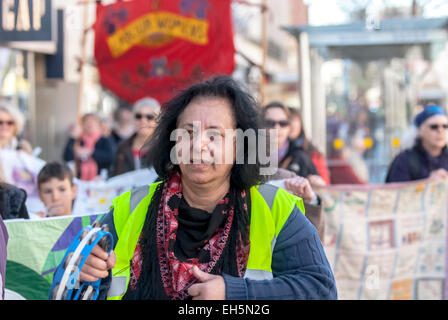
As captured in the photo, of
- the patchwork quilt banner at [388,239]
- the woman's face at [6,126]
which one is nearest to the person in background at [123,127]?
the woman's face at [6,126]

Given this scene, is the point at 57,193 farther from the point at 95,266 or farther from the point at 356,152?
the point at 356,152

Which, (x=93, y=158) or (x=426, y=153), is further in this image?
(x=93, y=158)

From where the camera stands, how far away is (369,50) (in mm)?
8422

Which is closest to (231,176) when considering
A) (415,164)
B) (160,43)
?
(415,164)

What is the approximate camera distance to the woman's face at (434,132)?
18.5 ft

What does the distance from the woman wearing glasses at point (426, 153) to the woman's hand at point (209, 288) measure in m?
3.67

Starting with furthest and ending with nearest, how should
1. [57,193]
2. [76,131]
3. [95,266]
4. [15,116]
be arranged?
[76,131] → [15,116] → [57,193] → [95,266]

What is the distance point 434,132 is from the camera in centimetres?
566

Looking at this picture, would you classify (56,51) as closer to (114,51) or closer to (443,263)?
(114,51)

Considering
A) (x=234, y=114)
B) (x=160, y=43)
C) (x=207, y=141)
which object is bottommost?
(x=207, y=141)

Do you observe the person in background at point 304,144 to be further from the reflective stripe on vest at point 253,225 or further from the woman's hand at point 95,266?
the woman's hand at point 95,266

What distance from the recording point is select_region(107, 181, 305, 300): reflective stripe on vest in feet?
7.84

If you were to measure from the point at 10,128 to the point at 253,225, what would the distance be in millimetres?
4187
